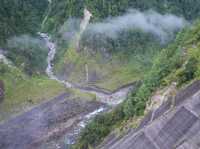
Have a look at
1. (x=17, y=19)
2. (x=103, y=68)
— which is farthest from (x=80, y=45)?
(x=17, y=19)

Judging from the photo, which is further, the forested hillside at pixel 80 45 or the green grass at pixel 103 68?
the green grass at pixel 103 68

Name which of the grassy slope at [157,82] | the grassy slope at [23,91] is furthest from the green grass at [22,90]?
the grassy slope at [157,82]

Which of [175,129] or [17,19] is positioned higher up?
[175,129]

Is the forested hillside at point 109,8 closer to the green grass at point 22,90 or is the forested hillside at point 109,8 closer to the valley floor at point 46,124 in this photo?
the green grass at point 22,90

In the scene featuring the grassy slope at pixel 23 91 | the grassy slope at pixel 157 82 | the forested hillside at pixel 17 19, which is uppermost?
the grassy slope at pixel 157 82

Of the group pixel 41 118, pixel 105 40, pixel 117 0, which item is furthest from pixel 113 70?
pixel 41 118

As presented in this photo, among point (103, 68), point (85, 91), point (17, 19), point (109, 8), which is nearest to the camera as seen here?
point (85, 91)

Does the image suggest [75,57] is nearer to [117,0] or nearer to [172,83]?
[117,0]

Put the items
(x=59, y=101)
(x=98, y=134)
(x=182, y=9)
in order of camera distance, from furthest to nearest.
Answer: (x=182, y=9) → (x=59, y=101) → (x=98, y=134)

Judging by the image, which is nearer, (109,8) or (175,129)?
(175,129)

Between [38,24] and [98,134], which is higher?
[98,134]

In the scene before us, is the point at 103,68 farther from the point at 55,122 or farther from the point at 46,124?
the point at 46,124
